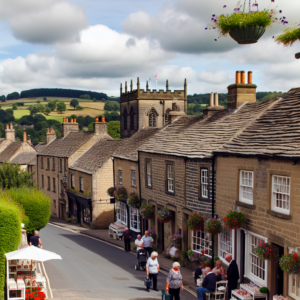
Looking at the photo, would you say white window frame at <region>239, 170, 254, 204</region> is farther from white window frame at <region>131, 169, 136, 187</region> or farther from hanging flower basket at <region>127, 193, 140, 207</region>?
white window frame at <region>131, 169, 136, 187</region>

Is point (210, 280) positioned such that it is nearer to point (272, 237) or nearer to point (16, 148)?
point (272, 237)

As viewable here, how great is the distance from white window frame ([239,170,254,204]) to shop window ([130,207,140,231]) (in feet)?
41.6

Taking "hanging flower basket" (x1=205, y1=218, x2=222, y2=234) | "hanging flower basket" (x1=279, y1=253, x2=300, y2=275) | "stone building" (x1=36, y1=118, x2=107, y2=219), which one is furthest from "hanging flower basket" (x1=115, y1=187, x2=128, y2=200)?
"hanging flower basket" (x1=279, y1=253, x2=300, y2=275)

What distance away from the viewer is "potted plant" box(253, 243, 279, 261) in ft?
40.4

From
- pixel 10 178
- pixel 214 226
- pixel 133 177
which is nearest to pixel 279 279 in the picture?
pixel 214 226

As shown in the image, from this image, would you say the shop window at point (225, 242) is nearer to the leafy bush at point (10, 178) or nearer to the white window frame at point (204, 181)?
the white window frame at point (204, 181)

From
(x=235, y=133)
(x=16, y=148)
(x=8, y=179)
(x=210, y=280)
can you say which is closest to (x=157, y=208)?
(x=235, y=133)

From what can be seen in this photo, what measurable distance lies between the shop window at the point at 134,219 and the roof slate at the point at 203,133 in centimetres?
473

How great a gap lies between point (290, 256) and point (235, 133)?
695 cm

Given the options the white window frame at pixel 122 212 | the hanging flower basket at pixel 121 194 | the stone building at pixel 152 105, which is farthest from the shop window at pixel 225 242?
the stone building at pixel 152 105

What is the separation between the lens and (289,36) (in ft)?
38.8

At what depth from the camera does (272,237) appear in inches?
498

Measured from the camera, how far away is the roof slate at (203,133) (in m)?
17.8

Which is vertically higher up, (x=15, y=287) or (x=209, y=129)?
(x=209, y=129)
